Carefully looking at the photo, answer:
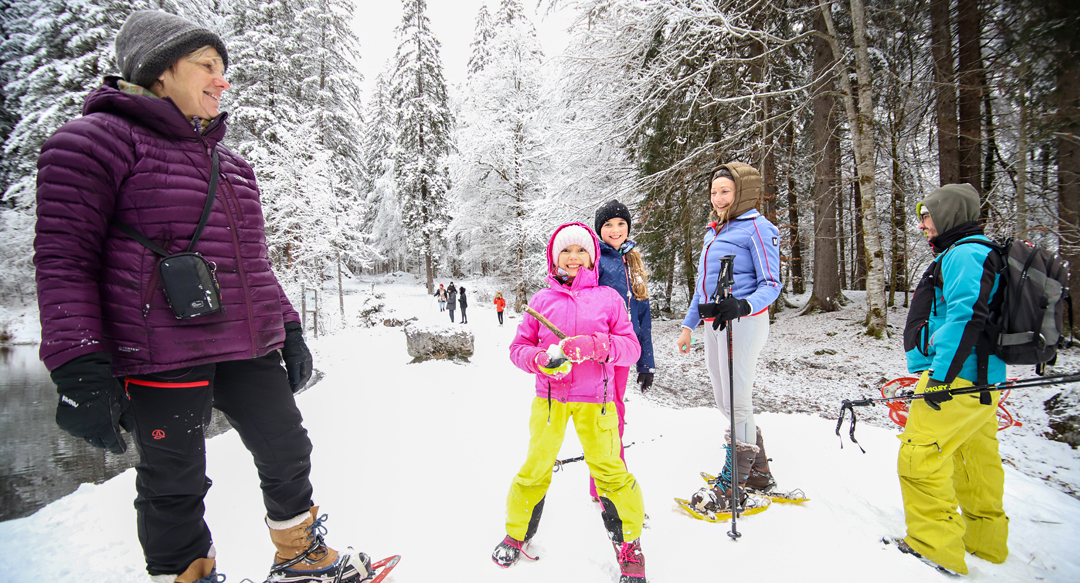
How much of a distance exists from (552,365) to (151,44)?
2133 mm

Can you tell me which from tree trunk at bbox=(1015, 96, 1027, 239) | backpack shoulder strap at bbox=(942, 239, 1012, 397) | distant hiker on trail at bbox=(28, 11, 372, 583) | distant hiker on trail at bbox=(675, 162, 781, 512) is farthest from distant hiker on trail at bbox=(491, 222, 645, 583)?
tree trunk at bbox=(1015, 96, 1027, 239)

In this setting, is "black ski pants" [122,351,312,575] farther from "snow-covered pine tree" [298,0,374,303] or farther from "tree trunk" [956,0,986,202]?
"snow-covered pine tree" [298,0,374,303]

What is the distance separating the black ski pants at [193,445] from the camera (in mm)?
1480

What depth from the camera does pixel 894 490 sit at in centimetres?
280

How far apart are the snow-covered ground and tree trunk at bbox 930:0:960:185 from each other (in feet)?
14.4

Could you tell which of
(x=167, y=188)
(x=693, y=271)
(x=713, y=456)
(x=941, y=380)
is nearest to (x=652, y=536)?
(x=713, y=456)

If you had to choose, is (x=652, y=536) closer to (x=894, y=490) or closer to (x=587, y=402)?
(x=587, y=402)

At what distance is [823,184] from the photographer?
30.0 feet

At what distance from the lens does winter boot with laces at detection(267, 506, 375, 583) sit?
183 cm

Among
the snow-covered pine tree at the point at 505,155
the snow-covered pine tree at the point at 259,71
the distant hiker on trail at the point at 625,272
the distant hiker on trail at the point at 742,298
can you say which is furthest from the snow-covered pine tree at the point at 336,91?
the distant hiker on trail at the point at 742,298

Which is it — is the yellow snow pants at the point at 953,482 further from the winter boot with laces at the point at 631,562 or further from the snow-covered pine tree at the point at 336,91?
the snow-covered pine tree at the point at 336,91

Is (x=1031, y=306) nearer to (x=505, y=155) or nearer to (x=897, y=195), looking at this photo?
(x=897, y=195)

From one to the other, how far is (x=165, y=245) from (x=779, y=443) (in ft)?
14.3

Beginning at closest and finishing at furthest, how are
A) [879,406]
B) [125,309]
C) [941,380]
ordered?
1. [125,309]
2. [941,380]
3. [879,406]
